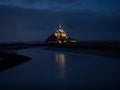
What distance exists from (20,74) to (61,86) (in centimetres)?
626

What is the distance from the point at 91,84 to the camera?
51.1ft

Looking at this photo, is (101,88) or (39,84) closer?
(101,88)

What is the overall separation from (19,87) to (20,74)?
5392mm

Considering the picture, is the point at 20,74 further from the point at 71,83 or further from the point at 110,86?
the point at 110,86

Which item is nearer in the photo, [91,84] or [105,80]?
[91,84]

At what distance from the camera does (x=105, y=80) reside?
55.6 ft

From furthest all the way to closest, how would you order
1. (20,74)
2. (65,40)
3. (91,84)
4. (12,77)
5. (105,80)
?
(65,40)
(20,74)
(12,77)
(105,80)
(91,84)

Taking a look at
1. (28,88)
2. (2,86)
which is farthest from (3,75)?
(28,88)

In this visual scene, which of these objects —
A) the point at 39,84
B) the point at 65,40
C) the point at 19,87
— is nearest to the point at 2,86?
the point at 19,87

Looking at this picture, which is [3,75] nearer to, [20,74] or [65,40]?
[20,74]

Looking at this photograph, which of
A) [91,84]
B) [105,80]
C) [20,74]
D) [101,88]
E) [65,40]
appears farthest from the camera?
[65,40]

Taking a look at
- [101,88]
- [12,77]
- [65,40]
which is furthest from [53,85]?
[65,40]

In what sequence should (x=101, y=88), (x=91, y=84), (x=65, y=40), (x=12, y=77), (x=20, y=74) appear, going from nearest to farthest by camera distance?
1. (x=101, y=88)
2. (x=91, y=84)
3. (x=12, y=77)
4. (x=20, y=74)
5. (x=65, y=40)

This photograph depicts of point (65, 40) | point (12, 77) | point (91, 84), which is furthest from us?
point (65, 40)
